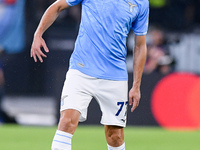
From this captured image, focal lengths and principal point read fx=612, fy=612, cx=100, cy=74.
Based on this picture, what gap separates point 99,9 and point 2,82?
21.0 ft

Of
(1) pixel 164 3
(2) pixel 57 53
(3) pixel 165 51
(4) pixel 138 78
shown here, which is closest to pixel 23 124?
(2) pixel 57 53

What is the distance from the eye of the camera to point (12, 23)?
12.7 meters

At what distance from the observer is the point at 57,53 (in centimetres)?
1288

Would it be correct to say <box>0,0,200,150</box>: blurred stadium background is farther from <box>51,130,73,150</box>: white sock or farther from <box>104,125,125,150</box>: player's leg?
<box>51,130,73,150</box>: white sock

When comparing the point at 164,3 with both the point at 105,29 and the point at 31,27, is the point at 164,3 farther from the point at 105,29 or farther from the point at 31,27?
the point at 105,29

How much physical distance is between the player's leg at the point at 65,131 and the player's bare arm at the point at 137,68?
2.37ft

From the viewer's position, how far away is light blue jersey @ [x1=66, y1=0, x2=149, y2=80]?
18.9 ft

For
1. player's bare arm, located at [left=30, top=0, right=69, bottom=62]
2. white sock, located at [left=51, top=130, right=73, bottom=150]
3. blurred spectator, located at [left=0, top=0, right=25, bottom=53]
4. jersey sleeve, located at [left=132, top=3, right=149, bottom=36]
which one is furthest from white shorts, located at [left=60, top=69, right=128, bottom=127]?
blurred spectator, located at [left=0, top=0, right=25, bottom=53]

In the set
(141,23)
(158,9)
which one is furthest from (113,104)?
(158,9)

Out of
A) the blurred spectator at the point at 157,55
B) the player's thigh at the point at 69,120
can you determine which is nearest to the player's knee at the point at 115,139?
the player's thigh at the point at 69,120

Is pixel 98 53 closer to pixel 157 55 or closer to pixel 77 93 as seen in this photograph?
pixel 77 93

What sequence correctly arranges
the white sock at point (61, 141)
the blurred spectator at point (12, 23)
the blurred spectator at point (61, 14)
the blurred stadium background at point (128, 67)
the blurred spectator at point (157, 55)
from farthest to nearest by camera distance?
the blurred spectator at point (61, 14), the blurred spectator at point (12, 23), the blurred spectator at point (157, 55), the blurred stadium background at point (128, 67), the white sock at point (61, 141)

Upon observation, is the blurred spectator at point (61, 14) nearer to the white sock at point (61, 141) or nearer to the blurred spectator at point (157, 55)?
the blurred spectator at point (157, 55)

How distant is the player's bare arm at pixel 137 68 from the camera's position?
19.8 ft
